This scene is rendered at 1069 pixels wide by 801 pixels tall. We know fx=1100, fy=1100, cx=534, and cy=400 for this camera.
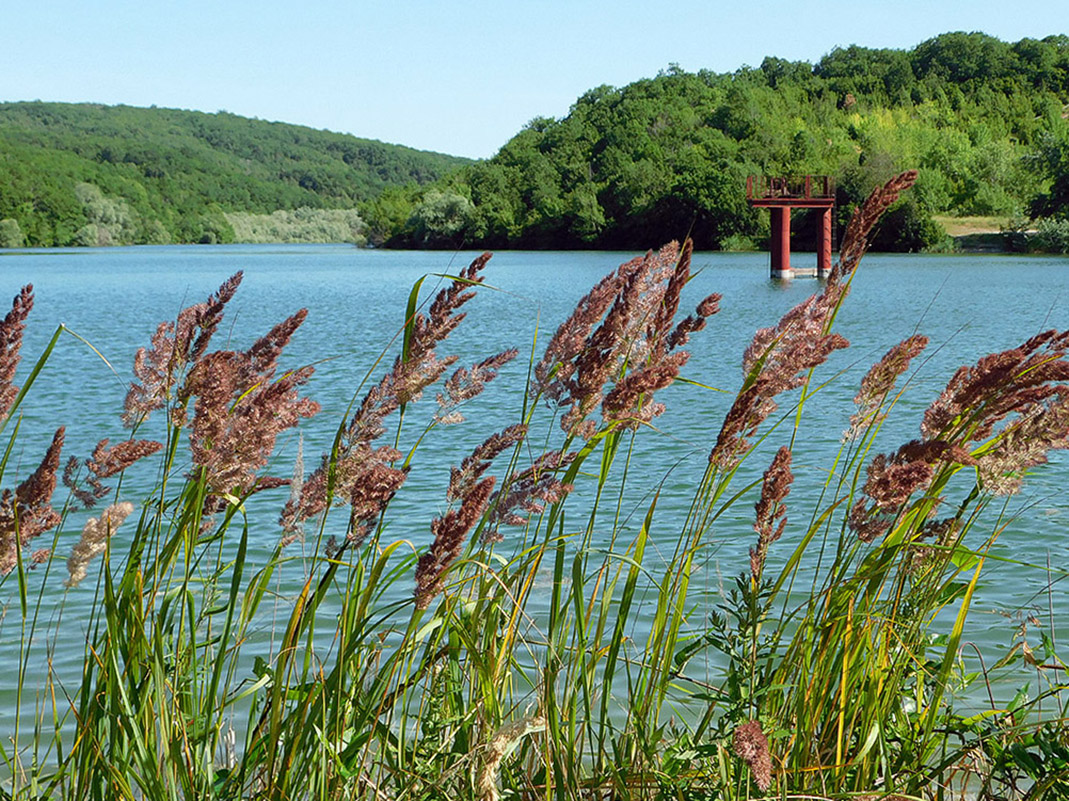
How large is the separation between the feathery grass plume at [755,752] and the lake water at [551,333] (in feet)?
1.50

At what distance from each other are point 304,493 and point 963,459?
1.07 meters

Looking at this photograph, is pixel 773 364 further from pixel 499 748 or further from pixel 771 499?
pixel 499 748

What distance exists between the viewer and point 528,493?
1888 millimetres

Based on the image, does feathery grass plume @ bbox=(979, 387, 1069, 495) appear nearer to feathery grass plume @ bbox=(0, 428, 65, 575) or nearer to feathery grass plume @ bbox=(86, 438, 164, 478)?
feathery grass plume @ bbox=(86, 438, 164, 478)

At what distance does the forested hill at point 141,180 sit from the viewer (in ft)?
396

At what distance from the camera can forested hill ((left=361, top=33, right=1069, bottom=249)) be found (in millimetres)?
76375

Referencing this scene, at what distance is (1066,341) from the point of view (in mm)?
1965

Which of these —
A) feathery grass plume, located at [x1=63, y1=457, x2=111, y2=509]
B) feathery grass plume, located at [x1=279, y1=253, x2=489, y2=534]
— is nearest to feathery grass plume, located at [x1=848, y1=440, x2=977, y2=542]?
feathery grass plume, located at [x1=279, y1=253, x2=489, y2=534]

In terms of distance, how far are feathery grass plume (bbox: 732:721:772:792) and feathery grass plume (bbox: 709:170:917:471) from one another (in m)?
0.49

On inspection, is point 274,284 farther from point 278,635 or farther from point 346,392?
point 278,635

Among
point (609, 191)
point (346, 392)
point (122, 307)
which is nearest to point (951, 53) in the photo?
point (609, 191)

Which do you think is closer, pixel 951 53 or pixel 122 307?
pixel 122 307

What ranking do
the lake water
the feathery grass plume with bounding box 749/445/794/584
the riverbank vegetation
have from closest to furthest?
the feathery grass plume with bounding box 749/445/794/584, the lake water, the riverbank vegetation

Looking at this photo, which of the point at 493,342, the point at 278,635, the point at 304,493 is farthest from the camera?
the point at 493,342
